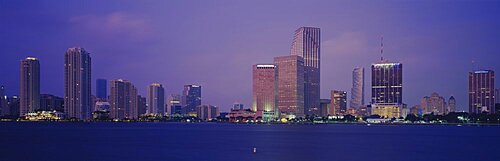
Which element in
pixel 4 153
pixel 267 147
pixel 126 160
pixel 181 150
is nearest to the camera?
pixel 126 160

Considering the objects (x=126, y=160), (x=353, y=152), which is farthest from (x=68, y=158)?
(x=353, y=152)

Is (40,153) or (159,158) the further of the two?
(40,153)

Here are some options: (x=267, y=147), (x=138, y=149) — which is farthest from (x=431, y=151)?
(x=138, y=149)

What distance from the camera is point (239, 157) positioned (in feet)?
205

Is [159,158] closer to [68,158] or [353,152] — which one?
[68,158]

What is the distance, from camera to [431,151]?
71062 mm

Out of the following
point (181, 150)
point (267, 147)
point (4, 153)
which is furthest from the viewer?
point (267, 147)

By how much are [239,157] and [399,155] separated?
17.4 meters

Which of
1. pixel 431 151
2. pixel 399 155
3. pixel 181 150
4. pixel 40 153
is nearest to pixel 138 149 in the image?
pixel 181 150

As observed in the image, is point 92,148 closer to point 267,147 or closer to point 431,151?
point 267,147

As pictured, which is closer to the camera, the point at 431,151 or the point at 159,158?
the point at 159,158

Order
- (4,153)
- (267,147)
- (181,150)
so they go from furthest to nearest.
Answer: (267,147), (181,150), (4,153)

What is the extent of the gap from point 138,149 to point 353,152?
25.3m

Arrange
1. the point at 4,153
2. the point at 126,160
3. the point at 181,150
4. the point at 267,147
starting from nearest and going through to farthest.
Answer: the point at 126,160, the point at 4,153, the point at 181,150, the point at 267,147
